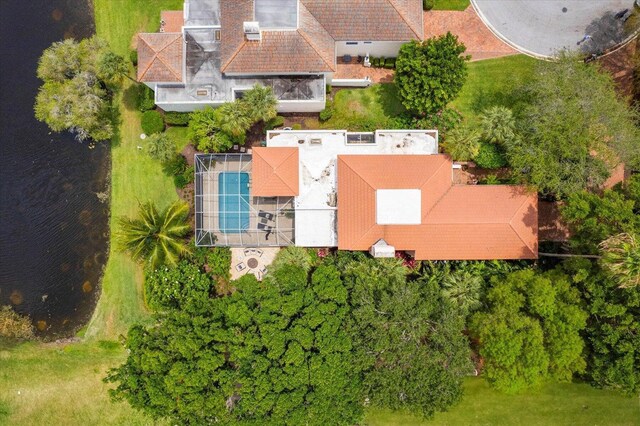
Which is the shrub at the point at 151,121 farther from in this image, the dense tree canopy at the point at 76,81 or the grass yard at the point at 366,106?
the grass yard at the point at 366,106

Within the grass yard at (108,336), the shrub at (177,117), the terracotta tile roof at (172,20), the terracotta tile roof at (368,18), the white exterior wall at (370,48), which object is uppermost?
the terracotta tile roof at (172,20)

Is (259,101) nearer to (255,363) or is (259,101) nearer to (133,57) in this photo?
(133,57)

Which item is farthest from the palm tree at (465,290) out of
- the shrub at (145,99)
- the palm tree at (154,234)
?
the shrub at (145,99)

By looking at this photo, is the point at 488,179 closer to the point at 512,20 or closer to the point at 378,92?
the point at 378,92

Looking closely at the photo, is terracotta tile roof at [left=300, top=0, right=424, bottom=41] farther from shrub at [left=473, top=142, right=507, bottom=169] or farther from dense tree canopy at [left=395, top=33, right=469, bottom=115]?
shrub at [left=473, top=142, right=507, bottom=169]

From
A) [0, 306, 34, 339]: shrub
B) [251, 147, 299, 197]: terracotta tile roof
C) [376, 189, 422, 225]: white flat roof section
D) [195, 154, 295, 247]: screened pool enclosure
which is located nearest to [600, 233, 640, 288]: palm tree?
[376, 189, 422, 225]: white flat roof section
